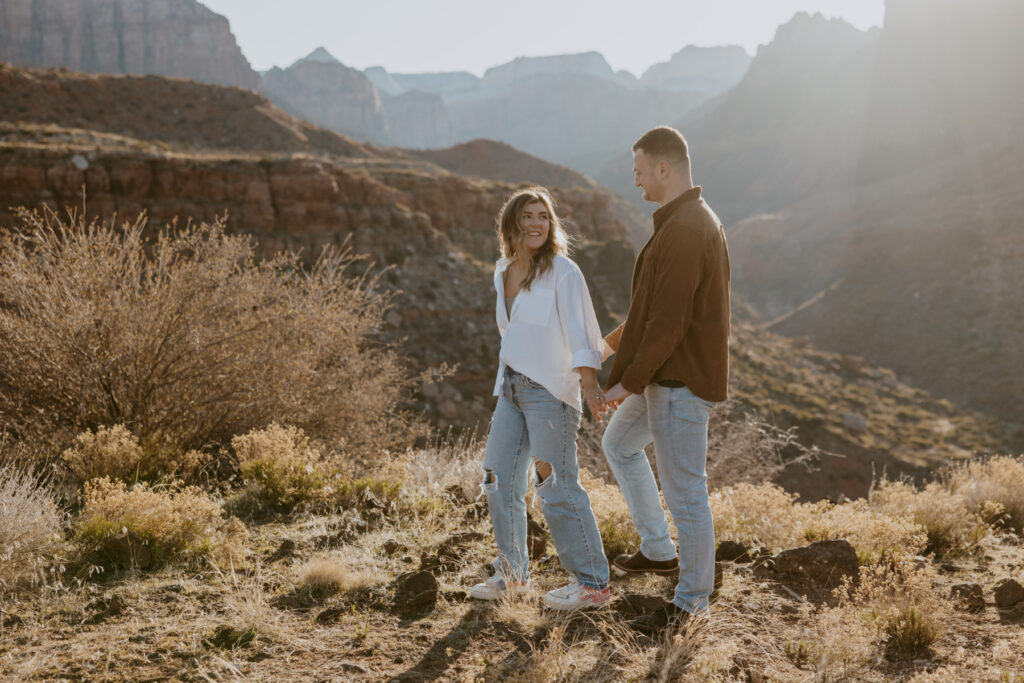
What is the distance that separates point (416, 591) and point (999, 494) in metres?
4.90

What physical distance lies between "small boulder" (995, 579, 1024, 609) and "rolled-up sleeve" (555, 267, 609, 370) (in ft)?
8.42

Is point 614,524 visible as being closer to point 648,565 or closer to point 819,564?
point 648,565

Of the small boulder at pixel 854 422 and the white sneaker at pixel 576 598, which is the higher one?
the white sneaker at pixel 576 598

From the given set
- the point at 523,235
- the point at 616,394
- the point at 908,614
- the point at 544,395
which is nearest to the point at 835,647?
the point at 908,614

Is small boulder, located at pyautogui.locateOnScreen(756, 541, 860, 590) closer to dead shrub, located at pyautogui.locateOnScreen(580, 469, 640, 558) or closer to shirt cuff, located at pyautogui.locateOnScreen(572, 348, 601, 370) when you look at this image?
dead shrub, located at pyautogui.locateOnScreen(580, 469, 640, 558)

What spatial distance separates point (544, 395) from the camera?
3.02m

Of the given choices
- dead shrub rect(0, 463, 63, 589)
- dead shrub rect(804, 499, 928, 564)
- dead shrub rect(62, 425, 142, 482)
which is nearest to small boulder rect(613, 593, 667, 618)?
dead shrub rect(804, 499, 928, 564)

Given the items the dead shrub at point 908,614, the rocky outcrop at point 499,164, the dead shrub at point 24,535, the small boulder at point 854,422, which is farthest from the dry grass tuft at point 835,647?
the rocky outcrop at point 499,164

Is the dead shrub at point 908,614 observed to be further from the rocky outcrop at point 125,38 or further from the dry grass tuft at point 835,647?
the rocky outcrop at point 125,38

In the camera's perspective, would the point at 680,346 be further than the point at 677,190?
No

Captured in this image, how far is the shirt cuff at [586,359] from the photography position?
292 centimetres

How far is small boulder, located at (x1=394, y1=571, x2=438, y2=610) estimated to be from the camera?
3.32m

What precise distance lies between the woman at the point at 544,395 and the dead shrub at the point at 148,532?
63.5 inches

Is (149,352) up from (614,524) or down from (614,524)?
up
